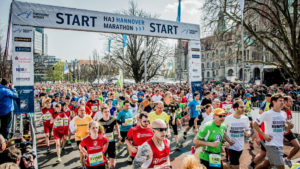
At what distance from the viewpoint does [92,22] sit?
27.9ft

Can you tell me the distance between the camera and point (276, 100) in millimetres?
4398

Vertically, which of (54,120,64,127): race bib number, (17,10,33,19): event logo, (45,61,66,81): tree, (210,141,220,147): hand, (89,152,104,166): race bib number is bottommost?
(89,152,104,166): race bib number

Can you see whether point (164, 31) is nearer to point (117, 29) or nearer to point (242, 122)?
point (117, 29)

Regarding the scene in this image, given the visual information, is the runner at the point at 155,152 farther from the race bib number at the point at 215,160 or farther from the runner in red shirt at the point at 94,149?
the runner in red shirt at the point at 94,149

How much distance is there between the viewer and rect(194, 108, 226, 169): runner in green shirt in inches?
144

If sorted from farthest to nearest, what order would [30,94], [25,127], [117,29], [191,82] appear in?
1. [191,82]
2. [117,29]
3. [30,94]
4. [25,127]

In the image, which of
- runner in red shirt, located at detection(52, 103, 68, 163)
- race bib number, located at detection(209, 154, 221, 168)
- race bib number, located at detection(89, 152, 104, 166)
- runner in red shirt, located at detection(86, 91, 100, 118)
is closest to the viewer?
race bib number, located at detection(209, 154, 221, 168)

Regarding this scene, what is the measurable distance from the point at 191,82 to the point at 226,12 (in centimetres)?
787

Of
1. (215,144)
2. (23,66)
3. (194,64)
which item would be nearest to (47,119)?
(23,66)

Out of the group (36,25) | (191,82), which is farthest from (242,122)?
(36,25)

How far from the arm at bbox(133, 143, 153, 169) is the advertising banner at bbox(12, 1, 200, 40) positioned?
6954 mm

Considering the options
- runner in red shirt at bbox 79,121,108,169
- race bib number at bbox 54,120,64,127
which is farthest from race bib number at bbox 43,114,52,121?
runner in red shirt at bbox 79,121,108,169

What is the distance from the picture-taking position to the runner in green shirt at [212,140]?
3.66 meters

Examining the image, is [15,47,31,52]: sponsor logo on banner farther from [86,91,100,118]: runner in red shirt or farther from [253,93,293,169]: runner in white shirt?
[253,93,293,169]: runner in white shirt
